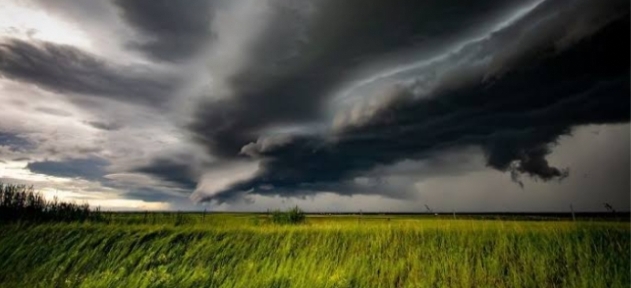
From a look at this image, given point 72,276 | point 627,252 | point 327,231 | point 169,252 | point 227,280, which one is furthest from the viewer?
point 327,231

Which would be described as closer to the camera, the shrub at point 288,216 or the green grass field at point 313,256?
the green grass field at point 313,256

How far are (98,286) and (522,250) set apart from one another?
753cm

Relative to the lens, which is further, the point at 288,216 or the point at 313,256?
the point at 288,216

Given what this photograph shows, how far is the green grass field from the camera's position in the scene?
7086 millimetres

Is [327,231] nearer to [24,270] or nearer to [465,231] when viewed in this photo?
[465,231]

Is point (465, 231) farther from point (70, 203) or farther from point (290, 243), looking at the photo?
point (70, 203)

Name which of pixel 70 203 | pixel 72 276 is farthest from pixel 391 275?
pixel 70 203

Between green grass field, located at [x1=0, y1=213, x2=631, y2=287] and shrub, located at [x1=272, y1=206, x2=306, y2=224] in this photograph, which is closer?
green grass field, located at [x1=0, y1=213, x2=631, y2=287]

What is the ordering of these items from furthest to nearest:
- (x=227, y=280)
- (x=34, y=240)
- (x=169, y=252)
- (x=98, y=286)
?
(x=34, y=240)
(x=169, y=252)
(x=227, y=280)
(x=98, y=286)

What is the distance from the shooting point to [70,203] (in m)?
15.6

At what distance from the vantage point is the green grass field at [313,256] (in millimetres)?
7086

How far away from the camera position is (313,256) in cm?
869

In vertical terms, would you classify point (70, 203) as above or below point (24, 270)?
above

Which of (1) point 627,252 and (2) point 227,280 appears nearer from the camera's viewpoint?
(2) point 227,280
